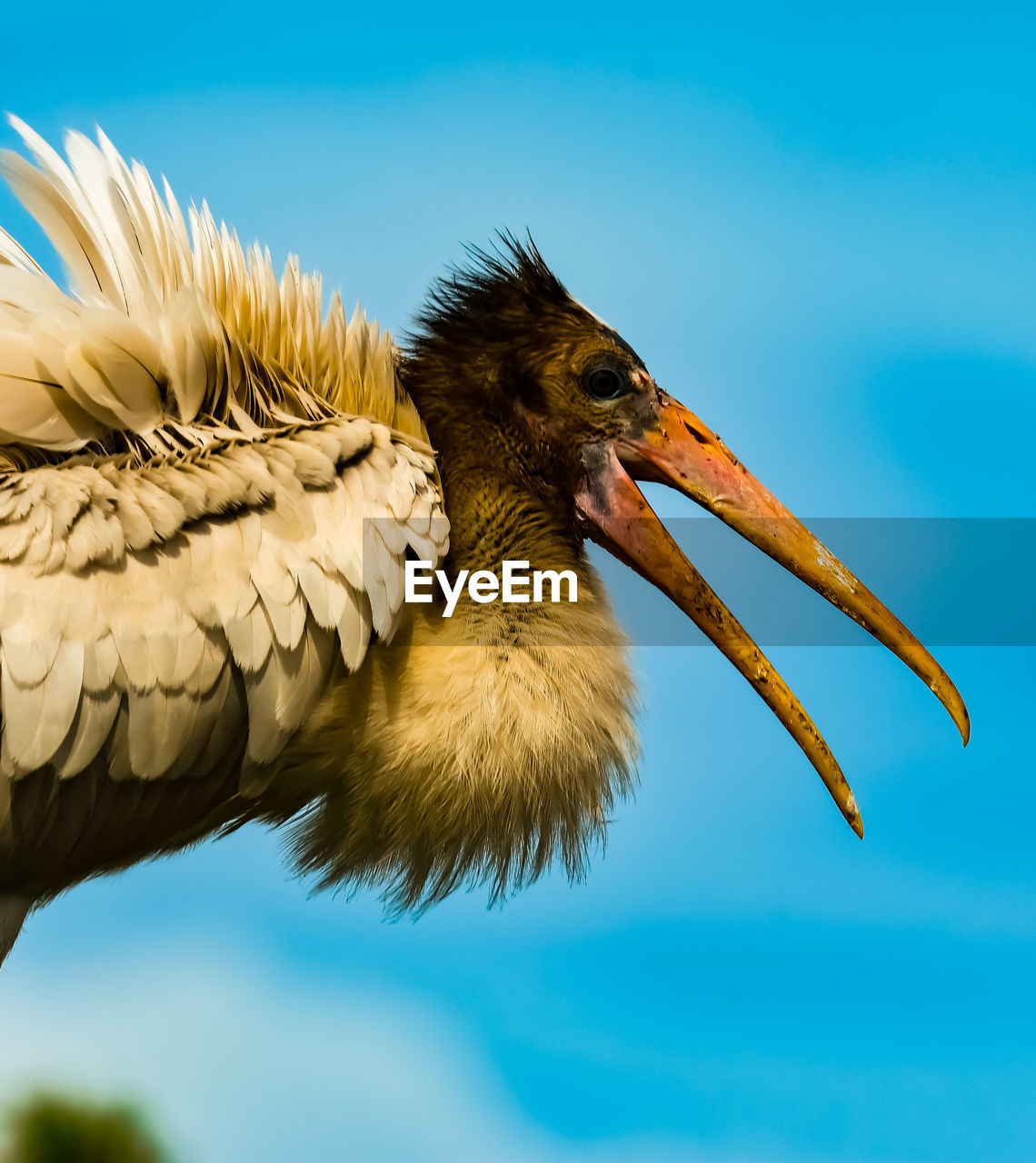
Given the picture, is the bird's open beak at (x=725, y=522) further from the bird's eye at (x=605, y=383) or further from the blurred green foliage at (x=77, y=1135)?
the blurred green foliage at (x=77, y=1135)

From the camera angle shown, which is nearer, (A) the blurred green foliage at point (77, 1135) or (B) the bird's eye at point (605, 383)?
(B) the bird's eye at point (605, 383)

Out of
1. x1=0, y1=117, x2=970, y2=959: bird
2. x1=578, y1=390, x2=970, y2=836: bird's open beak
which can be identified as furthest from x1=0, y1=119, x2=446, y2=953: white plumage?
x1=578, y1=390, x2=970, y2=836: bird's open beak

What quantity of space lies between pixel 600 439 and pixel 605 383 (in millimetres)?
179

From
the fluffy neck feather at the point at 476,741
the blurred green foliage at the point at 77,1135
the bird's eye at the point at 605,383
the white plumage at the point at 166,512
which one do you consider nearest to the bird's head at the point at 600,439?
the bird's eye at the point at 605,383

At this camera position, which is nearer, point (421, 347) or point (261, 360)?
point (261, 360)

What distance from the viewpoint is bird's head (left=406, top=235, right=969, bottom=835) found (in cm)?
390

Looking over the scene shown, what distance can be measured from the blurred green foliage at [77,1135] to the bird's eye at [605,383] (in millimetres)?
4364

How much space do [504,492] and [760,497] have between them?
823 mm

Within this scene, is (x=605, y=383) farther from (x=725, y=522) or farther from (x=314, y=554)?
(x=314, y=554)

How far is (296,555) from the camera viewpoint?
310cm

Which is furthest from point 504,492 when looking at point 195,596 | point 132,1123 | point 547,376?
point 132,1123

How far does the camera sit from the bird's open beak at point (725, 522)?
12.8 ft

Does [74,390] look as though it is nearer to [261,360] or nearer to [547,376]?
[261,360]

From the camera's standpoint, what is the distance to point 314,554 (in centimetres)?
312
